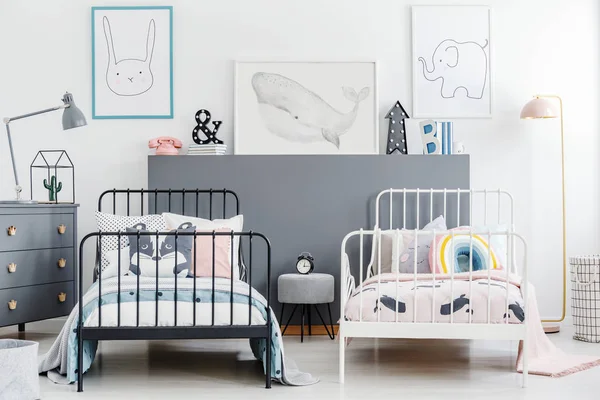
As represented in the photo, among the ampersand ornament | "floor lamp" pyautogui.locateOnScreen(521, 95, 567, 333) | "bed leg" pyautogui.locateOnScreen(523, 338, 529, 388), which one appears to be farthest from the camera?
the ampersand ornament

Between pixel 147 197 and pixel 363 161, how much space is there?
59.9 inches

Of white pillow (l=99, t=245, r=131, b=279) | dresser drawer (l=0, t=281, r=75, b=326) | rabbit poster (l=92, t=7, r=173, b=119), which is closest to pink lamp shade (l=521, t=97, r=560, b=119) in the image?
rabbit poster (l=92, t=7, r=173, b=119)

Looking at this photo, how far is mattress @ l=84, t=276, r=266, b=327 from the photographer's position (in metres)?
3.62

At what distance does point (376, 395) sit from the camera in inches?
138

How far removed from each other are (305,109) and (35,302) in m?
2.17

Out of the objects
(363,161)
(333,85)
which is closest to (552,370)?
(363,161)

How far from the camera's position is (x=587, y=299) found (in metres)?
5.05

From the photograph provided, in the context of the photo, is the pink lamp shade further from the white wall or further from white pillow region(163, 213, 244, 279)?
white pillow region(163, 213, 244, 279)

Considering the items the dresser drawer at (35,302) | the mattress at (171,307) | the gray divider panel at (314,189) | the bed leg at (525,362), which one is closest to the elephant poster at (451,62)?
the gray divider panel at (314,189)

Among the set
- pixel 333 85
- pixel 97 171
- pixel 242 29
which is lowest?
pixel 97 171

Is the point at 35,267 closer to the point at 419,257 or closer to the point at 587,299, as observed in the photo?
the point at 419,257

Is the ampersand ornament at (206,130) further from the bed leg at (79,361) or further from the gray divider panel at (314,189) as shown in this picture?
the bed leg at (79,361)

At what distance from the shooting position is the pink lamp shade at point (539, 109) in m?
5.19

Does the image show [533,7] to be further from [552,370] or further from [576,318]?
[552,370]
